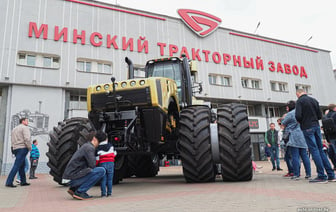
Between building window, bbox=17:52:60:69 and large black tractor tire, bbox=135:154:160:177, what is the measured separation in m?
13.2

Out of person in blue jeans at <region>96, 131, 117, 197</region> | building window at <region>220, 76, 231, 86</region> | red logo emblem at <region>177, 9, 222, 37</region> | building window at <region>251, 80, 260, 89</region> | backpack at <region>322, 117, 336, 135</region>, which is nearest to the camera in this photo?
person in blue jeans at <region>96, 131, 117, 197</region>

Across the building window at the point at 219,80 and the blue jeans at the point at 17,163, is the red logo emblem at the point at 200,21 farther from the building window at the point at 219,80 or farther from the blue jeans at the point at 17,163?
the blue jeans at the point at 17,163

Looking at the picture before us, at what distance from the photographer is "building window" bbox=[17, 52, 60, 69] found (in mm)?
18188

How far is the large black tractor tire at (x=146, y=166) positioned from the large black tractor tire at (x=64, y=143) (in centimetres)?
316

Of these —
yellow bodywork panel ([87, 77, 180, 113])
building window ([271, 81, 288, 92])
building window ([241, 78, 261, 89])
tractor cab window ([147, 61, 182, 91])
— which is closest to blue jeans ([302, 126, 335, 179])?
yellow bodywork panel ([87, 77, 180, 113])

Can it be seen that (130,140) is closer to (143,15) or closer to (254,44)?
(143,15)

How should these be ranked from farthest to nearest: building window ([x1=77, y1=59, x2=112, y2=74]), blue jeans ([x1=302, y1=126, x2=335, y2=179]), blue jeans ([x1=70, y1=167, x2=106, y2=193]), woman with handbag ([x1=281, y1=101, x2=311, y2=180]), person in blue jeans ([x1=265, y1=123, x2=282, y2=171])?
building window ([x1=77, y1=59, x2=112, y2=74]) < person in blue jeans ([x1=265, y1=123, x2=282, y2=171]) < woman with handbag ([x1=281, y1=101, x2=311, y2=180]) < blue jeans ([x1=302, y1=126, x2=335, y2=179]) < blue jeans ([x1=70, y1=167, x2=106, y2=193])

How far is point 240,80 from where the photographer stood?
2602 centimetres

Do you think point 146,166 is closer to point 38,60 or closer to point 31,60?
point 38,60

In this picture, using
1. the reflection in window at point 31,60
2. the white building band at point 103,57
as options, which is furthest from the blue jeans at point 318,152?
the reflection in window at point 31,60

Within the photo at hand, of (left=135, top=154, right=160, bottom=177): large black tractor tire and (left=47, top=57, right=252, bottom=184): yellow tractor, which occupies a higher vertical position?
(left=47, top=57, right=252, bottom=184): yellow tractor

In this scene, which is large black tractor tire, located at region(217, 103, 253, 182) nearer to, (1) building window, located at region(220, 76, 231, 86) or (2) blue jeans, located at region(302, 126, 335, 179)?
(2) blue jeans, located at region(302, 126, 335, 179)

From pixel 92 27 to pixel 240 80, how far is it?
14699 millimetres

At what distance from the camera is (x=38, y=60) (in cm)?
1850
